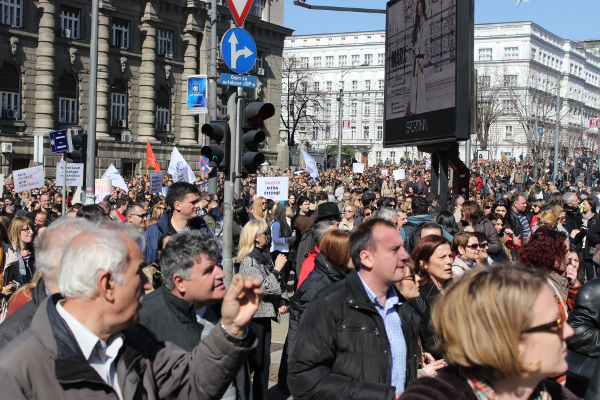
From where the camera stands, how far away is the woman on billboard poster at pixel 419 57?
12930mm

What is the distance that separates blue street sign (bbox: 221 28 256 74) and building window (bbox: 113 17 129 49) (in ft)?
105

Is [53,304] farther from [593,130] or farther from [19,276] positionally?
[593,130]

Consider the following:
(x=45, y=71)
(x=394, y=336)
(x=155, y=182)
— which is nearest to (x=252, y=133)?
(x=394, y=336)

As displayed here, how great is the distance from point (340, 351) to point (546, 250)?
8.40ft

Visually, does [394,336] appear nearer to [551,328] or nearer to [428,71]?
[551,328]

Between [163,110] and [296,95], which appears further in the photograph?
[296,95]

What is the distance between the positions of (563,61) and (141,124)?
79.7m

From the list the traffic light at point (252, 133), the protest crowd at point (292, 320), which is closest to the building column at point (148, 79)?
the traffic light at point (252, 133)

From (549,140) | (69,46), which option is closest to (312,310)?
(69,46)

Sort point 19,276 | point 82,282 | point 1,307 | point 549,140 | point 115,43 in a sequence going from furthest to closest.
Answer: point 549,140
point 115,43
point 19,276
point 1,307
point 82,282

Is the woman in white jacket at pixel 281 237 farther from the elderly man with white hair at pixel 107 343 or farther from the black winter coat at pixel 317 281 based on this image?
the elderly man with white hair at pixel 107 343

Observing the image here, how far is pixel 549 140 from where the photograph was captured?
49.4 m

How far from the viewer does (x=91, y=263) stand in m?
2.37

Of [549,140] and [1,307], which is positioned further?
[549,140]
